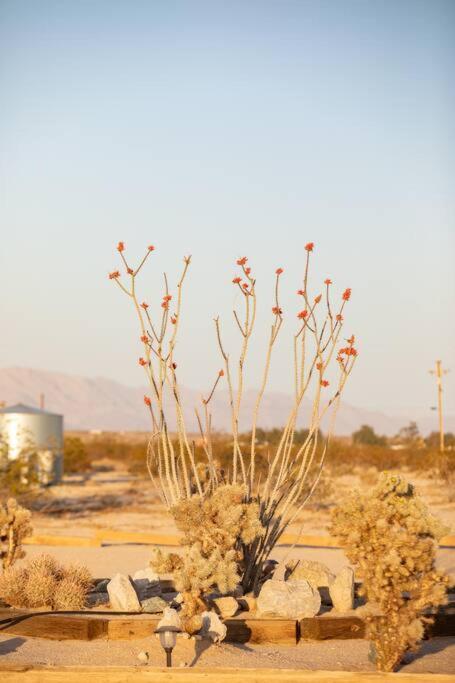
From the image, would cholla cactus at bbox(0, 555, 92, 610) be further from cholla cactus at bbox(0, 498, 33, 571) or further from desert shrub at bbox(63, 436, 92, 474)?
desert shrub at bbox(63, 436, 92, 474)

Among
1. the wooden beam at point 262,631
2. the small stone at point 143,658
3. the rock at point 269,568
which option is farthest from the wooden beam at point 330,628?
the rock at point 269,568

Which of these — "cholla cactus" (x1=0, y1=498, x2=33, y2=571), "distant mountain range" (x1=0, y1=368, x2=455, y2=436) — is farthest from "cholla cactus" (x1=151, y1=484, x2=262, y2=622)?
"distant mountain range" (x1=0, y1=368, x2=455, y2=436)

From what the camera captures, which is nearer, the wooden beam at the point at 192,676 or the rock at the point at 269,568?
the wooden beam at the point at 192,676

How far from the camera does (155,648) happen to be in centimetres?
614

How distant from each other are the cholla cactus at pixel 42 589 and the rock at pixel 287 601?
1423 millimetres

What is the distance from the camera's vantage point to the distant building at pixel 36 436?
19688 mm

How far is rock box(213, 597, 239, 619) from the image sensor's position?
681cm

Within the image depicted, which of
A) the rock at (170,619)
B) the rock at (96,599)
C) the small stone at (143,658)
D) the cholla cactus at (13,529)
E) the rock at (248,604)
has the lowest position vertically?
the small stone at (143,658)

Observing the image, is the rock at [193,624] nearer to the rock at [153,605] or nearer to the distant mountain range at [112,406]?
the rock at [153,605]

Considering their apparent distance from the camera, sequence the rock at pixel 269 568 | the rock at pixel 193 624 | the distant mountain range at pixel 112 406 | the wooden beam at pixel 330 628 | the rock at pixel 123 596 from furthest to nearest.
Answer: the distant mountain range at pixel 112 406, the rock at pixel 269 568, the rock at pixel 123 596, the wooden beam at pixel 330 628, the rock at pixel 193 624

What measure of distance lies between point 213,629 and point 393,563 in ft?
4.82

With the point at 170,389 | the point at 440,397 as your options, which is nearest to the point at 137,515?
the point at 170,389

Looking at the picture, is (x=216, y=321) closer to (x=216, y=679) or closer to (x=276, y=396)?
(x=216, y=679)

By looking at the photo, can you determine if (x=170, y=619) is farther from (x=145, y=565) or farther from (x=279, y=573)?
(x=145, y=565)
